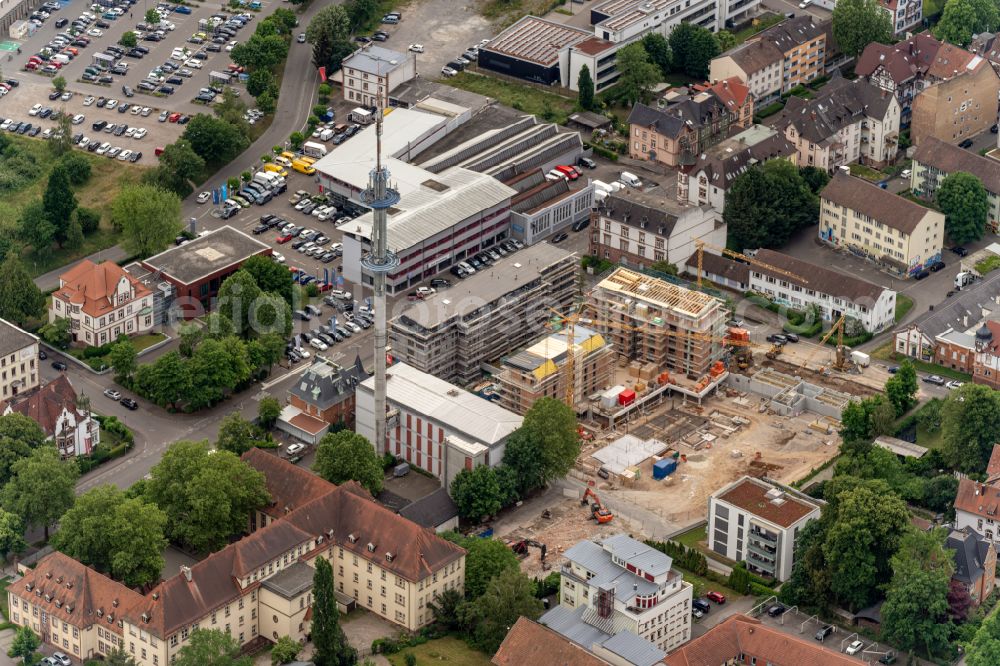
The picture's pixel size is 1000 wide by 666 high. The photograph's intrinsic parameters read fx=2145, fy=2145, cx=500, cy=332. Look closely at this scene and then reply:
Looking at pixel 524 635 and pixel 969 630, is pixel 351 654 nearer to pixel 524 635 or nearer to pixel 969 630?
pixel 524 635

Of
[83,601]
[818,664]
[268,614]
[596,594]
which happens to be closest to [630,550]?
[596,594]

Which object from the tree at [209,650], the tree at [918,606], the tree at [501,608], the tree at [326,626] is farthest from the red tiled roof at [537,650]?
the tree at [918,606]

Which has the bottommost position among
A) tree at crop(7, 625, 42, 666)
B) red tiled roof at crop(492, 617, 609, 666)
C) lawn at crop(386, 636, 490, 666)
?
lawn at crop(386, 636, 490, 666)

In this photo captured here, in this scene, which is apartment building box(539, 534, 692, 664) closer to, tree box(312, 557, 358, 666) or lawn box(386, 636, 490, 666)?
lawn box(386, 636, 490, 666)

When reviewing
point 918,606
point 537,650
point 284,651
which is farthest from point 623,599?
point 284,651

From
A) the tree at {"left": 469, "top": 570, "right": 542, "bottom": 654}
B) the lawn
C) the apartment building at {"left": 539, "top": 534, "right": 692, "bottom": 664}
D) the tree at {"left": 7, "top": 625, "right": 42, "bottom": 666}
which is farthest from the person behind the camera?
the lawn

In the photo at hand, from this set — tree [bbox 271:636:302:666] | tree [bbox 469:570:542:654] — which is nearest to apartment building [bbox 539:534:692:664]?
tree [bbox 469:570:542:654]

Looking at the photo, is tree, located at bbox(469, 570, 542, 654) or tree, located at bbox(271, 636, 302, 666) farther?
tree, located at bbox(469, 570, 542, 654)

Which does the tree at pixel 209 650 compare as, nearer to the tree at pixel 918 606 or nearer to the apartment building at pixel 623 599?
the apartment building at pixel 623 599
